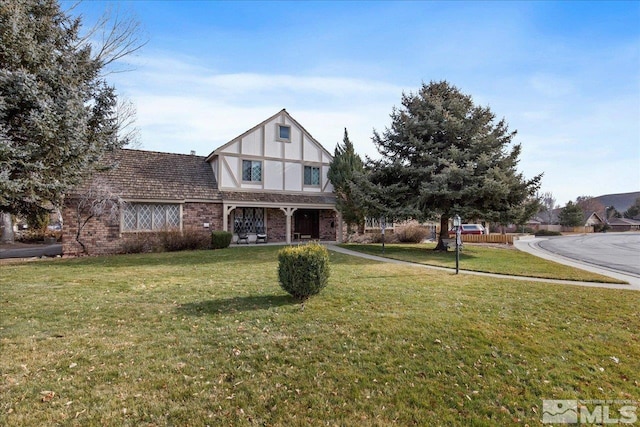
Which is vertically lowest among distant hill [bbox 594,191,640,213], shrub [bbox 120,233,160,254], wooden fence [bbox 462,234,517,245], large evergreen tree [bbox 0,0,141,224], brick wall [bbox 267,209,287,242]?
wooden fence [bbox 462,234,517,245]

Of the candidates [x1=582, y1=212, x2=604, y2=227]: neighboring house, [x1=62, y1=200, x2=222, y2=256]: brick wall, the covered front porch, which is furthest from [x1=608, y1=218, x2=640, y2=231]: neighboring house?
[x1=62, y1=200, x2=222, y2=256]: brick wall

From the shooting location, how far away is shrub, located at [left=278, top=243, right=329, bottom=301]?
6527 millimetres

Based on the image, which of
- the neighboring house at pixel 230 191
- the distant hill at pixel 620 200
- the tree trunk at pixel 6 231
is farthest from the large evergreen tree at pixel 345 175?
the distant hill at pixel 620 200

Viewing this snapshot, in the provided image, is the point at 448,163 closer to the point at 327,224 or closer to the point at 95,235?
the point at 327,224

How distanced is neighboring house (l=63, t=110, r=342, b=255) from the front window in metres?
0.04

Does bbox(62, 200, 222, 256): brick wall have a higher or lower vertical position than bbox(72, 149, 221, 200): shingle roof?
lower

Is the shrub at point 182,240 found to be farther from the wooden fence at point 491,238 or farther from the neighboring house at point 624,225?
the neighboring house at point 624,225

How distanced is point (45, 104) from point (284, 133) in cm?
1597

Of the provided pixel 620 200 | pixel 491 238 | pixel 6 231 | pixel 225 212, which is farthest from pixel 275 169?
pixel 620 200

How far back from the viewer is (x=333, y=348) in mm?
4621

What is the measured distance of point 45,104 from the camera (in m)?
4.87

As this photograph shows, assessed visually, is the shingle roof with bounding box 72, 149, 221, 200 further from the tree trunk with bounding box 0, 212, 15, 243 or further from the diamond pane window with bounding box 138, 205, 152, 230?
the tree trunk with bounding box 0, 212, 15, 243

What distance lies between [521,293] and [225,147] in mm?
15867

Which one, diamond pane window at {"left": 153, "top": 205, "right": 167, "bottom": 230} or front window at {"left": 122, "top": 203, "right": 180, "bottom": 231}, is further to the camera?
diamond pane window at {"left": 153, "top": 205, "right": 167, "bottom": 230}
